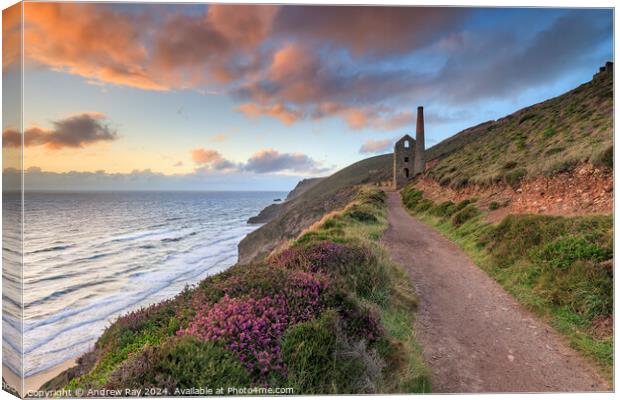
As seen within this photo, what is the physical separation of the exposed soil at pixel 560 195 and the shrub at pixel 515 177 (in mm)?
212

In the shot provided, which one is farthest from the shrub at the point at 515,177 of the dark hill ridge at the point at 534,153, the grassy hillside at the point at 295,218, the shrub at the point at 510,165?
the grassy hillside at the point at 295,218

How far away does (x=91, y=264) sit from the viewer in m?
11.2

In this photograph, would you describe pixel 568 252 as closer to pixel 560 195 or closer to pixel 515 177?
pixel 560 195

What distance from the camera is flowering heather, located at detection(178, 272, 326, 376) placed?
3.44 metres

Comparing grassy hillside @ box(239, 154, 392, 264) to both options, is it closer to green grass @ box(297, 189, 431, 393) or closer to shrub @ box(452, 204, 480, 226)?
shrub @ box(452, 204, 480, 226)

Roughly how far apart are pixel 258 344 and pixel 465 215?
12.0 metres

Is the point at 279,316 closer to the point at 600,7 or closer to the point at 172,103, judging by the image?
the point at 172,103

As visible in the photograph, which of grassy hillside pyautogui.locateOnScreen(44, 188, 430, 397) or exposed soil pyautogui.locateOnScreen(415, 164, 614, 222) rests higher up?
exposed soil pyautogui.locateOnScreen(415, 164, 614, 222)

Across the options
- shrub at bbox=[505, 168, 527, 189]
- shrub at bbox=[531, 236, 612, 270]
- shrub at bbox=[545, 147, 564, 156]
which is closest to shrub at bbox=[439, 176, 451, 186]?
shrub at bbox=[505, 168, 527, 189]

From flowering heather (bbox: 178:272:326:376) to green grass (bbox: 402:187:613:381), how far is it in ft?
13.4

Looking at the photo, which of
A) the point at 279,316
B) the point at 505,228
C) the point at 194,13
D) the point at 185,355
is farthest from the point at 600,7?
the point at 185,355

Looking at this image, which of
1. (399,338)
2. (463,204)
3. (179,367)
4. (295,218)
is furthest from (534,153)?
(179,367)

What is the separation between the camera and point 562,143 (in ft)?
44.1

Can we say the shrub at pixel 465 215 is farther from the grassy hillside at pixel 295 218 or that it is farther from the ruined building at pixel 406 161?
the ruined building at pixel 406 161
